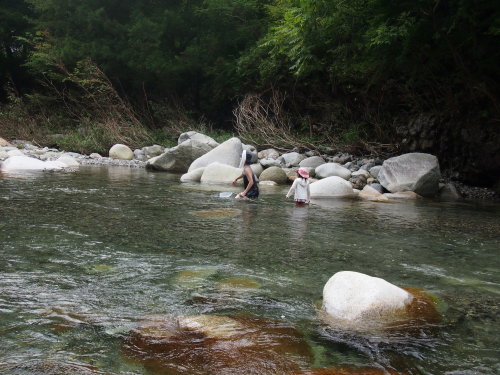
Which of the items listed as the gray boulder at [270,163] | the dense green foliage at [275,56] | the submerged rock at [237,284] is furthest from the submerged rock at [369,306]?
the gray boulder at [270,163]

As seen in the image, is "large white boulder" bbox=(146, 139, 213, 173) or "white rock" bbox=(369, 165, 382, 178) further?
"large white boulder" bbox=(146, 139, 213, 173)

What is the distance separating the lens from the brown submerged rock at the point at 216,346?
300 centimetres

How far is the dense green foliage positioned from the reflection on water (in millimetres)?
4670

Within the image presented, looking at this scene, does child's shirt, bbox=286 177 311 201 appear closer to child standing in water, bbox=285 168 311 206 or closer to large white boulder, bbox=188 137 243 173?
child standing in water, bbox=285 168 311 206

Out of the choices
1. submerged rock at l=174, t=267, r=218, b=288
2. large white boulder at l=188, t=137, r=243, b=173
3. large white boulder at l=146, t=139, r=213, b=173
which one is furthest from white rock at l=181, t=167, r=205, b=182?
submerged rock at l=174, t=267, r=218, b=288

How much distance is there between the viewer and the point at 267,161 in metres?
17.4

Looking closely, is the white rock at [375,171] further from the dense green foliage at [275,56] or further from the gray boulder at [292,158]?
the gray boulder at [292,158]

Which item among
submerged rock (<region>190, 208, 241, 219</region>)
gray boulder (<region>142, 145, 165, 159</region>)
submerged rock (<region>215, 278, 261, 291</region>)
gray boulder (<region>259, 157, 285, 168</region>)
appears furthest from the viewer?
gray boulder (<region>142, 145, 165, 159</region>)

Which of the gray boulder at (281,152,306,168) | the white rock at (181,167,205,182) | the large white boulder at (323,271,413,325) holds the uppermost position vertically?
the gray boulder at (281,152,306,168)

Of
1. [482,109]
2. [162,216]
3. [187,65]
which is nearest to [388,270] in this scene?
[162,216]

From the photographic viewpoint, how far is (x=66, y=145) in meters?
23.3

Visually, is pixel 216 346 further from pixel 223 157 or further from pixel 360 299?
pixel 223 157

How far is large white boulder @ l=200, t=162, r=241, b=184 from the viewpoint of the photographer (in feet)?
48.0

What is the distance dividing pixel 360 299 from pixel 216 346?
128 centimetres
